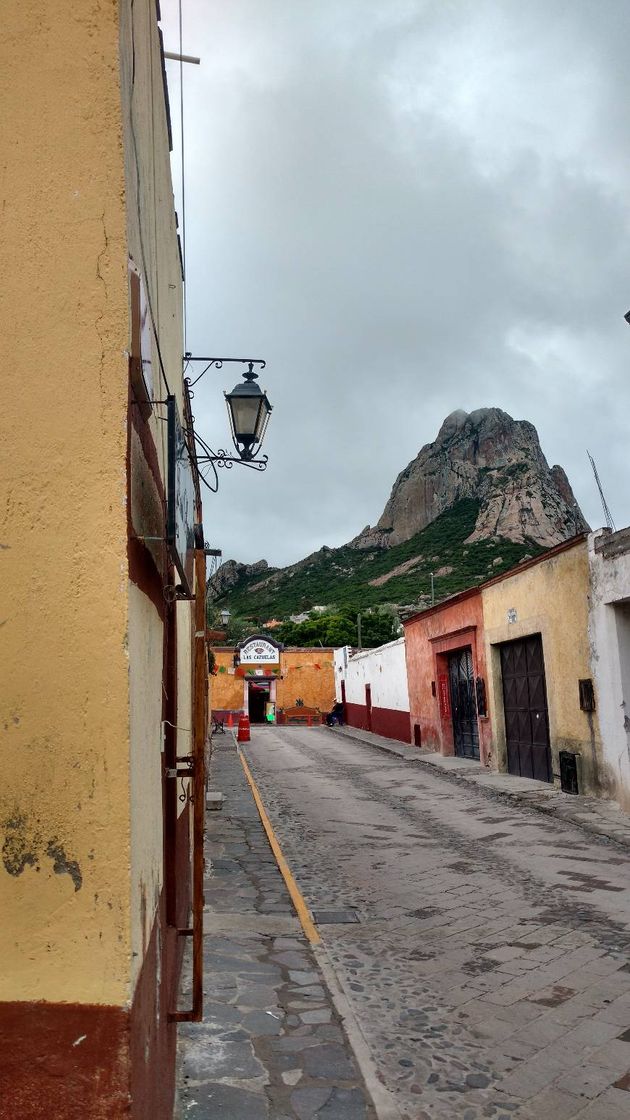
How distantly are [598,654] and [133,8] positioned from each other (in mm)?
9915

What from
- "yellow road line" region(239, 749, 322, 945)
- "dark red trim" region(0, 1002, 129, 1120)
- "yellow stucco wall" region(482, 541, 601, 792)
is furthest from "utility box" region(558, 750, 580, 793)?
"dark red trim" region(0, 1002, 129, 1120)

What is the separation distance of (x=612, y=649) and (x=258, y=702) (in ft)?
105

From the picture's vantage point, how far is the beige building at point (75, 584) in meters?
1.99

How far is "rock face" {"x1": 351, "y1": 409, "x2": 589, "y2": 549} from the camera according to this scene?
254ft

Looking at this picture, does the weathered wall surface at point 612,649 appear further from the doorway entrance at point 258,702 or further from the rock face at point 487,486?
the rock face at point 487,486

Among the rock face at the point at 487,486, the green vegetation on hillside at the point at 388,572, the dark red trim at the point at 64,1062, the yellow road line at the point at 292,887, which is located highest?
the rock face at the point at 487,486

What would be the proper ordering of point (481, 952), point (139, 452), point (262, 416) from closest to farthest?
point (139, 452) → point (481, 952) → point (262, 416)

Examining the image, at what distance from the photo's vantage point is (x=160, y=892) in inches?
122

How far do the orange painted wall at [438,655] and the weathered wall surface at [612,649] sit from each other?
5032 mm

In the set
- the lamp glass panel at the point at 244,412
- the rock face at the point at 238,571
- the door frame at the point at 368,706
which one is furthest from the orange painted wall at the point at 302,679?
the rock face at the point at 238,571

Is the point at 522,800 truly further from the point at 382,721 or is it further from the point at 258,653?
the point at 258,653

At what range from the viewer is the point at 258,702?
136 ft

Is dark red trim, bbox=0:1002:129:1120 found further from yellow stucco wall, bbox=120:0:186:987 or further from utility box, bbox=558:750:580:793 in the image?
utility box, bbox=558:750:580:793

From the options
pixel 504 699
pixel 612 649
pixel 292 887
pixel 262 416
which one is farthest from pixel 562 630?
pixel 262 416
